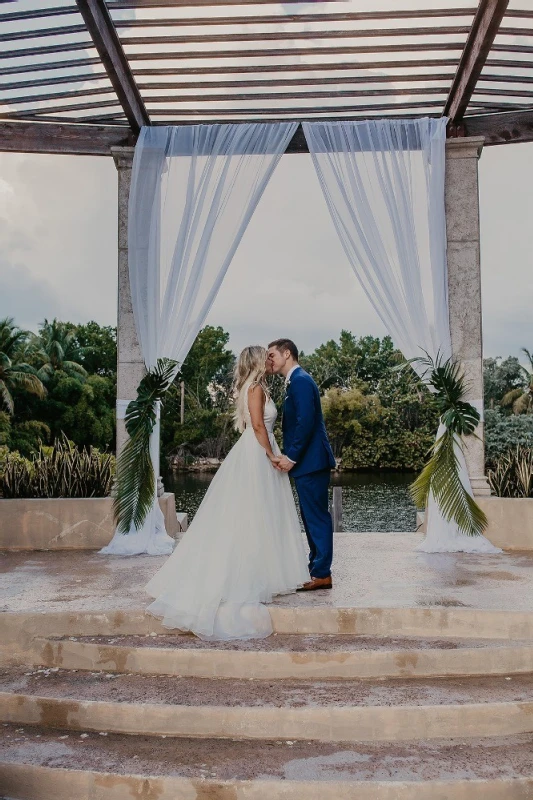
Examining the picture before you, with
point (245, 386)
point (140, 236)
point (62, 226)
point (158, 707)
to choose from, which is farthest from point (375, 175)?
point (62, 226)

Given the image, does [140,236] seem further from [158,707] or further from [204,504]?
[158,707]

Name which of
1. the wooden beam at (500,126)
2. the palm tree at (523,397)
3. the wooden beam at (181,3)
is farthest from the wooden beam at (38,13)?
the palm tree at (523,397)

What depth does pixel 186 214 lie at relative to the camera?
6.83 meters

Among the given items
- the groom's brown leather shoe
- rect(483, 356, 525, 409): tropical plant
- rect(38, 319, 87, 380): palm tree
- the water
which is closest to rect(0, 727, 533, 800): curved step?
the groom's brown leather shoe

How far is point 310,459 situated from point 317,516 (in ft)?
1.13

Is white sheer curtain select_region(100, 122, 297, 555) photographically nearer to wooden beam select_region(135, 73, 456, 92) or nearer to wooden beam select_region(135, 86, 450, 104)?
wooden beam select_region(135, 86, 450, 104)

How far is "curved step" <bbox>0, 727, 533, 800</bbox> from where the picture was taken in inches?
106

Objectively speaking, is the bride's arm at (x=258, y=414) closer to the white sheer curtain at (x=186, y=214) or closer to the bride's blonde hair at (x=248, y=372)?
the bride's blonde hair at (x=248, y=372)

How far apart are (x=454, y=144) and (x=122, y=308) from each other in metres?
3.31

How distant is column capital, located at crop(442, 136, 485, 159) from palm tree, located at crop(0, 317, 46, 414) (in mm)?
24927

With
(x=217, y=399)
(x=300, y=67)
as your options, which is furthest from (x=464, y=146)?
(x=217, y=399)

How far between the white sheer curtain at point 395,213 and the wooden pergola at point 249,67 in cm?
32

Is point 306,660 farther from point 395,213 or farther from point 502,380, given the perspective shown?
point 502,380

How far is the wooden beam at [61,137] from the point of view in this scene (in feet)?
23.0
